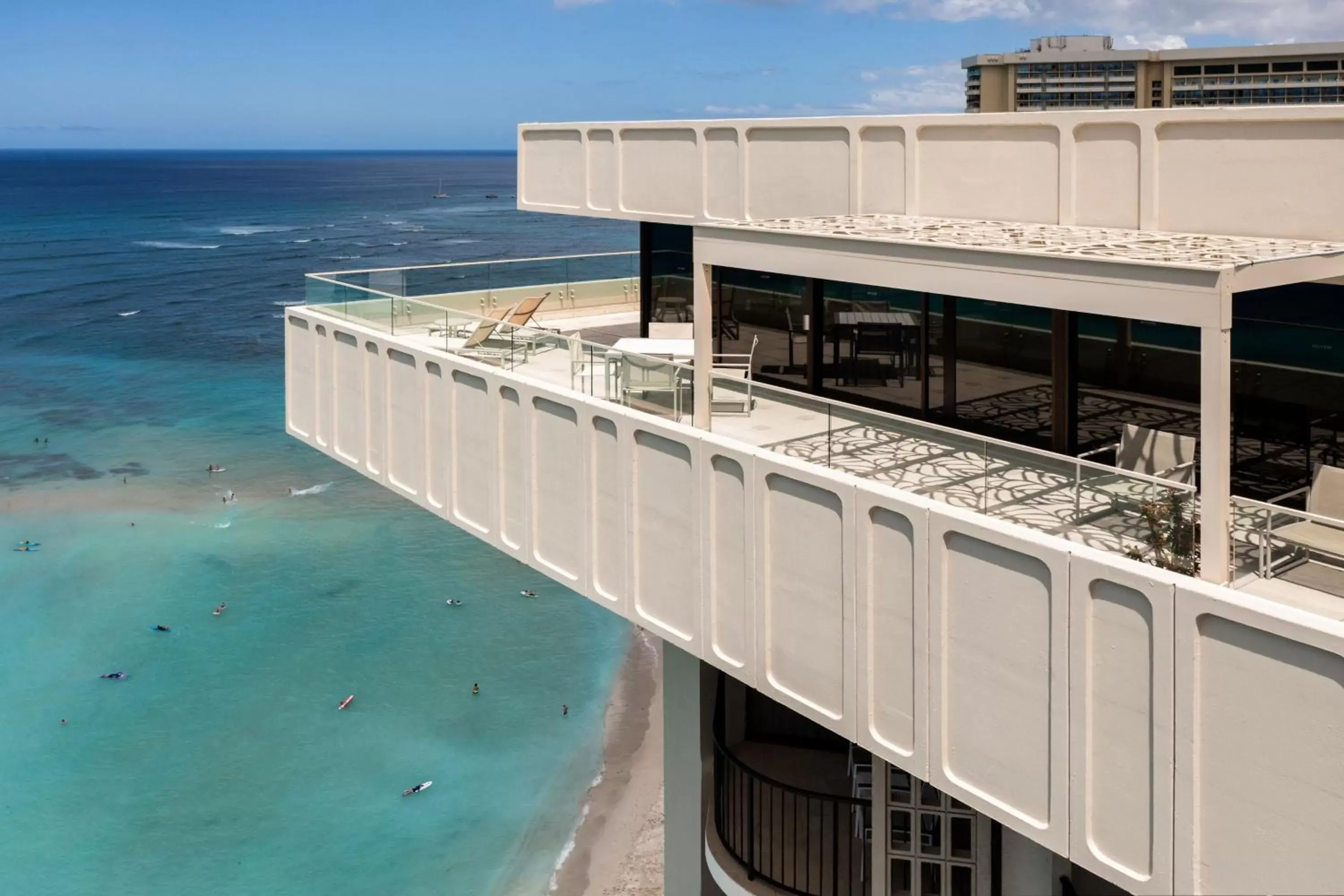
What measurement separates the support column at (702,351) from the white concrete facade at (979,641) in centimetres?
33

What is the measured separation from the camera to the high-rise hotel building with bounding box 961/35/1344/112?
1653cm

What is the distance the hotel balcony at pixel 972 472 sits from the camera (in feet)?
24.7

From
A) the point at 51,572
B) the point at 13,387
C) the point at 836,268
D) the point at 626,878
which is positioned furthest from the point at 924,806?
the point at 13,387

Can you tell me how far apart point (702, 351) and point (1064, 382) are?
10.9 feet

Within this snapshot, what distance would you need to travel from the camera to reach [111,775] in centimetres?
3416

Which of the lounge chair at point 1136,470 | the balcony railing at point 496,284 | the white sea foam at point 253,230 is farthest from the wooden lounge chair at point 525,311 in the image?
the white sea foam at point 253,230

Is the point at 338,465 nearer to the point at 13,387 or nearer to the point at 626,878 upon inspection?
the point at 13,387

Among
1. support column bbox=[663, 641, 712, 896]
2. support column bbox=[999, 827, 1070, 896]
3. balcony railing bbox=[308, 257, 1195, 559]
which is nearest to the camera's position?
balcony railing bbox=[308, 257, 1195, 559]

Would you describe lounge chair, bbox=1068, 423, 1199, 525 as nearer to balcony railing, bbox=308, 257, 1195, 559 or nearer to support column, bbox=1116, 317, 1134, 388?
balcony railing, bbox=308, 257, 1195, 559

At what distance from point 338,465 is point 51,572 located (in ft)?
50.3

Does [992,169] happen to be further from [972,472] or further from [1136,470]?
[972,472]

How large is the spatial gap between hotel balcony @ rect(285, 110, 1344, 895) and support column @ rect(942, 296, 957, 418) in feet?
0.11

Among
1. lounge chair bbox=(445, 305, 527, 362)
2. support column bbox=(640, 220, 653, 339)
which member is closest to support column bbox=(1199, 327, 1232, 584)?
lounge chair bbox=(445, 305, 527, 362)

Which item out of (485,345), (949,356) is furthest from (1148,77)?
(485,345)
